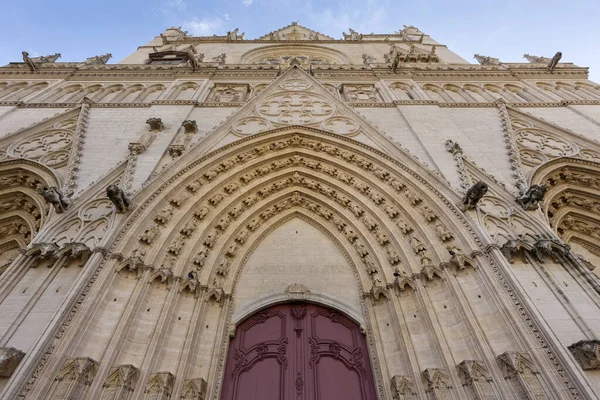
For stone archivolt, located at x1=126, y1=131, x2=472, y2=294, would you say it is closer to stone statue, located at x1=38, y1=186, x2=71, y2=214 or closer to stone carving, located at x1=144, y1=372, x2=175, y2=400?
stone statue, located at x1=38, y1=186, x2=71, y2=214

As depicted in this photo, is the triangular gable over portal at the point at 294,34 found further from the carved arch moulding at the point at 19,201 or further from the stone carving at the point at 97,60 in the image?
the carved arch moulding at the point at 19,201

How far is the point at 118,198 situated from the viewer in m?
6.12

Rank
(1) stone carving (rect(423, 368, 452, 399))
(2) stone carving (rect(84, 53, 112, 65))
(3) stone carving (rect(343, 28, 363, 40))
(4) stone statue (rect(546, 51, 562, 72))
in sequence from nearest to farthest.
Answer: (1) stone carving (rect(423, 368, 452, 399)), (4) stone statue (rect(546, 51, 562, 72)), (2) stone carving (rect(84, 53, 112, 65)), (3) stone carving (rect(343, 28, 363, 40))

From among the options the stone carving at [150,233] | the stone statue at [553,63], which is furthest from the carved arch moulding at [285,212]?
the stone statue at [553,63]

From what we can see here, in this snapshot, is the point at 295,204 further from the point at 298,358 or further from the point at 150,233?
the point at 298,358

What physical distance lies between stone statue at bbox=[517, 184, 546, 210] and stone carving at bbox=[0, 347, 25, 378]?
8319mm

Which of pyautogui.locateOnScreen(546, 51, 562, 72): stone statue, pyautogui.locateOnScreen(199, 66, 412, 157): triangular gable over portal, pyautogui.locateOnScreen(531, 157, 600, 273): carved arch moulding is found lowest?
pyautogui.locateOnScreen(531, 157, 600, 273): carved arch moulding

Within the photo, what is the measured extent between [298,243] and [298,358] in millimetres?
2758

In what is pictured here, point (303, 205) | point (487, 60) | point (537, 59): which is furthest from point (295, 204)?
point (537, 59)

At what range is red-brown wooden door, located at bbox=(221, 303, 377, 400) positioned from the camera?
19.0 feet

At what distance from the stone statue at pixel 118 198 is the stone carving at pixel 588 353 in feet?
23.9

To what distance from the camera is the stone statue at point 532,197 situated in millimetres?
6332

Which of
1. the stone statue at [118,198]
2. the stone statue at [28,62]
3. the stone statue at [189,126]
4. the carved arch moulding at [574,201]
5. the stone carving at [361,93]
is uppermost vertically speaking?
the stone statue at [28,62]

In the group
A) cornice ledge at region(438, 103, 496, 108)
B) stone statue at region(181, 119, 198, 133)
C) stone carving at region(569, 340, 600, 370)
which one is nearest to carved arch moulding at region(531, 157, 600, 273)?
cornice ledge at region(438, 103, 496, 108)
